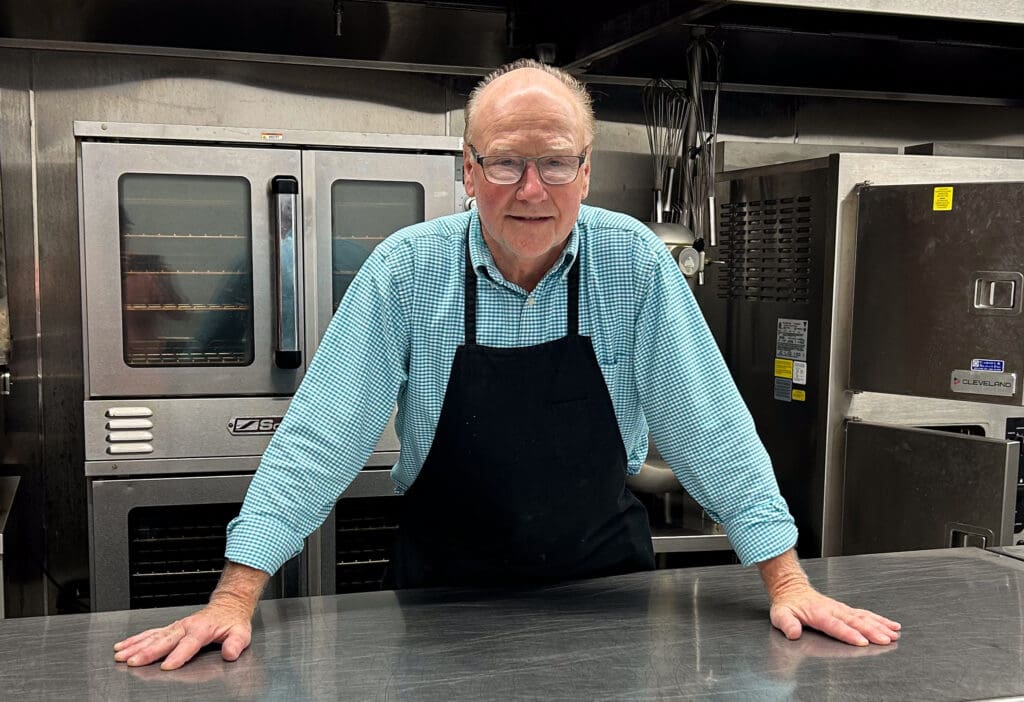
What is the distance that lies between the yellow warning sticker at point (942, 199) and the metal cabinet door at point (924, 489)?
0.52 metres

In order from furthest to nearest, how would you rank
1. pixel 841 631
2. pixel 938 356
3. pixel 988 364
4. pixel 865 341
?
pixel 865 341, pixel 938 356, pixel 988 364, pixel 841 631

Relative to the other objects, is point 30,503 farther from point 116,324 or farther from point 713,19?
point 713,19

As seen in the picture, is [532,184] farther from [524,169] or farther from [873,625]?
[873,625]

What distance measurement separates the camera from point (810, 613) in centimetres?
141

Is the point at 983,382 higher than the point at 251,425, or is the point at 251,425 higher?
the point at 983,382

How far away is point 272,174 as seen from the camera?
2467 mm

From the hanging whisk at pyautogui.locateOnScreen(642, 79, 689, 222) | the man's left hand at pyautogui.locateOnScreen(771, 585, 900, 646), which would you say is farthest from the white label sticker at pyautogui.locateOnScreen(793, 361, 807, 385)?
the man's left hand at pyautogui.locateOnScreen(771, 585, 900, 646)

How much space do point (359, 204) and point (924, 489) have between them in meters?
1.56

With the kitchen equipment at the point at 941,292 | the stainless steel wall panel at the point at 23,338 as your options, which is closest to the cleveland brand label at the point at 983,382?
the kitchen equipment at the point at 941,292

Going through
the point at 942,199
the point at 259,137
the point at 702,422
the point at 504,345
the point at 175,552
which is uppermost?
the point at 259,137

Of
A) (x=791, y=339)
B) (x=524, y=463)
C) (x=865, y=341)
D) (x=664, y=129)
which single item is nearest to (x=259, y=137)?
(x=524, y=463)

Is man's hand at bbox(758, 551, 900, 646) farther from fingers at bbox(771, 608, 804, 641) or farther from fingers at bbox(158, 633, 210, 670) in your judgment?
fingers at bbox(158, 633, 210, 670)

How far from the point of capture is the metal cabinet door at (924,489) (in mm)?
2148

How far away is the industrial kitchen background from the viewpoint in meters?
2.37
